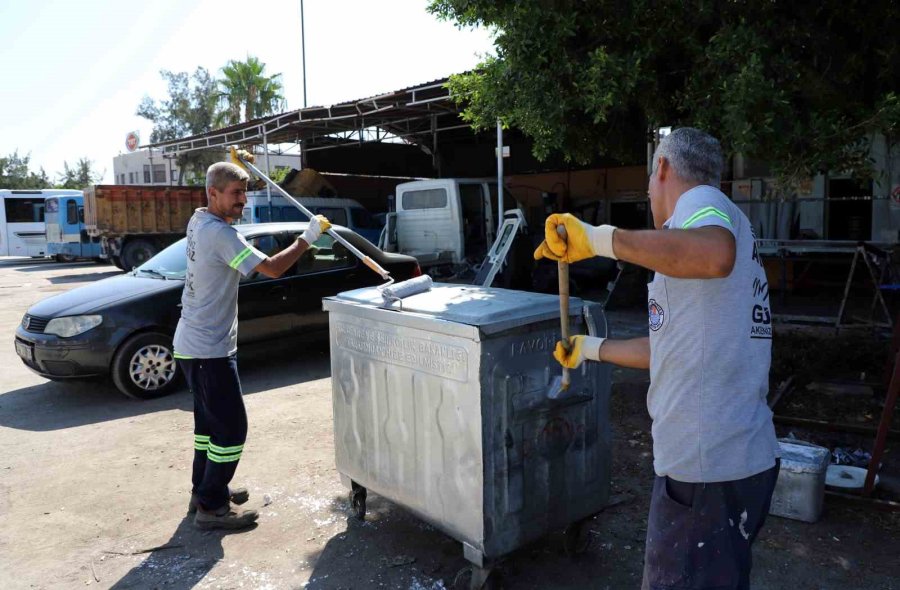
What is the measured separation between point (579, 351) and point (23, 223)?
27102mm

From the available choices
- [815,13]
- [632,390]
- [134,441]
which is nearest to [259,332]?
[134,441]

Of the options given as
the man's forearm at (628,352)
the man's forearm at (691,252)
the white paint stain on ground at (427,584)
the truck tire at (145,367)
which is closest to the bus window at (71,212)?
the truck tire at (145,367)

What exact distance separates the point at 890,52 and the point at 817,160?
2.63 ft

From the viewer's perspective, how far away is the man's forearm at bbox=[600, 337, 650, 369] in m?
2.28

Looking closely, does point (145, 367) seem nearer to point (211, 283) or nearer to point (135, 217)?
point (211, 283)

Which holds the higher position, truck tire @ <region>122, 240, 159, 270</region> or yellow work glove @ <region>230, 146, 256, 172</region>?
yellow work glove @ <region>230, 146, 256, 172</region>

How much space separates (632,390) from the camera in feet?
19.5

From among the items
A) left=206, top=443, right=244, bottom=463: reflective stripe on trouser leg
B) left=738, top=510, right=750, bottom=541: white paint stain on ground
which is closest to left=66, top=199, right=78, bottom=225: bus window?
left=206, top=443, right=244, bottom=463: reflective stripe on trouser leg

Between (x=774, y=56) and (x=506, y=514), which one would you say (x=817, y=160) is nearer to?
(x=774, y=56)

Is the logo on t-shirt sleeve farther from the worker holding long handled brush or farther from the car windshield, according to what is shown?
the car windshield

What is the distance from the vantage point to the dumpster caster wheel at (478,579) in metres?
2.84

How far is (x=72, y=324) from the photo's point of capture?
19.8 feet

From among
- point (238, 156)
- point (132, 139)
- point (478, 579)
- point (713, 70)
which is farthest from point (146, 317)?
point (132, 139)

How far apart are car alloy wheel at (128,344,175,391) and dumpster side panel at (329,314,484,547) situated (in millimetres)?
3341
